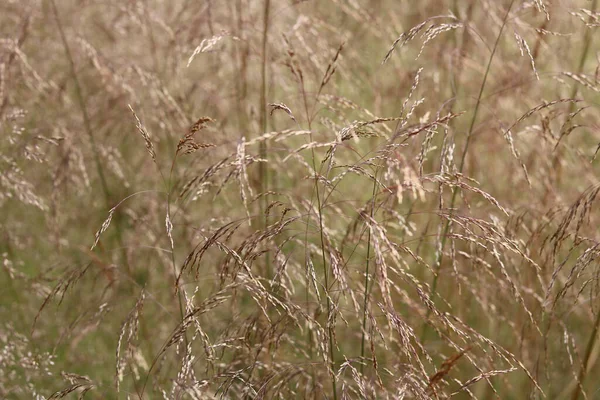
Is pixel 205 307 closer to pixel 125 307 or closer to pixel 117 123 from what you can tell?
pixel 117 123

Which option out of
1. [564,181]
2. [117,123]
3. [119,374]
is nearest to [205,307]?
[119,374]

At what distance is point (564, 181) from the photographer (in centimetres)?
359

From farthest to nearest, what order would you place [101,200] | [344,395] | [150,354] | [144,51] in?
1. [144,51]
2. [101,200]
3. [150,354]
4. [344,395]

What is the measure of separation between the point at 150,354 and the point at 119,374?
3.46 feet

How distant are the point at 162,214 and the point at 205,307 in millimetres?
1873

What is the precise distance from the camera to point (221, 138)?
2738 millimetres

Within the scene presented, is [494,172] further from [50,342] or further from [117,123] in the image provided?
[50,342]

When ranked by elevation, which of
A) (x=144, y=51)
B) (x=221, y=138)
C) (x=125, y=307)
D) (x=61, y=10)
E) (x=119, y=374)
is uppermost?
(x=61, y=10)

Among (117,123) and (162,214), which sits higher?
(117,123)

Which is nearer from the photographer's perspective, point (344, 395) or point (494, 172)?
point (344, 395)

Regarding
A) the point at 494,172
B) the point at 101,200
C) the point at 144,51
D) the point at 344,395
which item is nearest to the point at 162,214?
the point at 101,200

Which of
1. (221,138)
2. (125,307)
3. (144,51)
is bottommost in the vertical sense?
(125,307)

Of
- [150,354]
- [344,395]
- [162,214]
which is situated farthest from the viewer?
[162,214]

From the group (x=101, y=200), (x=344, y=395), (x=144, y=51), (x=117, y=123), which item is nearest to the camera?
(x=344, y=395)
